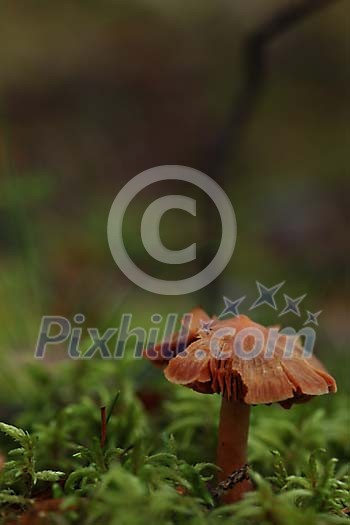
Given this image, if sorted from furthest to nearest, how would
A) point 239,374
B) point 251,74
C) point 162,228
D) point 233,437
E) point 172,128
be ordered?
1. point 172,128
2. point 162,228
3. point 251,74
4. point 233,437
5. point 239,374

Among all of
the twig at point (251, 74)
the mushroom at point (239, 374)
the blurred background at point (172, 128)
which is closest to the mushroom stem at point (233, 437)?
the mushroom at point (239, 374)

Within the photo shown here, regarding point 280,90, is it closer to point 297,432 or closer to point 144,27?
point 144,27

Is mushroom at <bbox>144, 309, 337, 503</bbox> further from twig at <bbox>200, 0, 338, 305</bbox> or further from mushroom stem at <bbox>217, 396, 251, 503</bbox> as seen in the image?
twig at <bbox>200, 0, 338, 305</bbox>

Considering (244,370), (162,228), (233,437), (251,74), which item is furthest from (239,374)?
(162,228)

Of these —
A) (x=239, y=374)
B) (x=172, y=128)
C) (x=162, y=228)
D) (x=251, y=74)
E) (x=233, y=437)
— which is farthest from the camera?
(x=172, y=128)

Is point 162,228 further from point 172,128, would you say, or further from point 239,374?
point 239,374

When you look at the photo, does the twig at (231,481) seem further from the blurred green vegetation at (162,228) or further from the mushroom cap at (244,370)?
the mushroom cap at (244,370)

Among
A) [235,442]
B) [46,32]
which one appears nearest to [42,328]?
[235,442]
